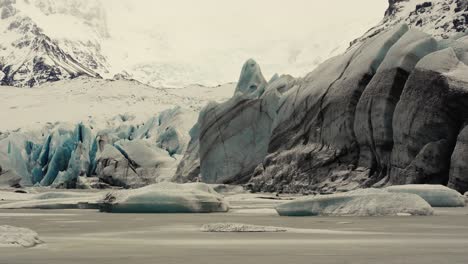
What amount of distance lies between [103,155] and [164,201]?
1992 inches

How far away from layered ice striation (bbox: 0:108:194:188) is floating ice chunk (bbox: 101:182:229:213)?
43.7 meters

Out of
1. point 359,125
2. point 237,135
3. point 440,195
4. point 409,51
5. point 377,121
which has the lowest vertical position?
point 237,135

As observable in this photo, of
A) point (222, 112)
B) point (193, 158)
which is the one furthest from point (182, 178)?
point (222, 112)

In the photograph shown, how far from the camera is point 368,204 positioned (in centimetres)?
1894

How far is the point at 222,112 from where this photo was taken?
179ft

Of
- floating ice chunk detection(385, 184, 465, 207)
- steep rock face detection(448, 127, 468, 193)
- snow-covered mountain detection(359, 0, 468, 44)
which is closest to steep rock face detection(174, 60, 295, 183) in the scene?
steep rock face detection(448, 127, 468, 193)

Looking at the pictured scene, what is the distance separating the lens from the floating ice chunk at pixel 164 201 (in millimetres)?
23016

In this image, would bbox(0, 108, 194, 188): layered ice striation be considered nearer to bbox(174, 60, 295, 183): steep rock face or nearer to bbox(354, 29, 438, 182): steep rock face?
bbox(174, 60, 295, 183): steep rock face

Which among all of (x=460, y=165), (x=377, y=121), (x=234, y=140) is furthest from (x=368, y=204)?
(x=234, y=140)

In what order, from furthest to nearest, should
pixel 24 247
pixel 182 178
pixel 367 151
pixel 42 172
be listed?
pixel 42 172 < pixel 182 178 < pixel 367 151 < pixel 24 247

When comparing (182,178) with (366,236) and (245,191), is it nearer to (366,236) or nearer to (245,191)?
(245,191)

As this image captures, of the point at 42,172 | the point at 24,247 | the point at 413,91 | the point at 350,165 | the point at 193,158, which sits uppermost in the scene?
the point at 24,247

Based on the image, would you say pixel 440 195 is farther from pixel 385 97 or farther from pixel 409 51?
pixel 409 51

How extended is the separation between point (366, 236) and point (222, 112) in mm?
42057
